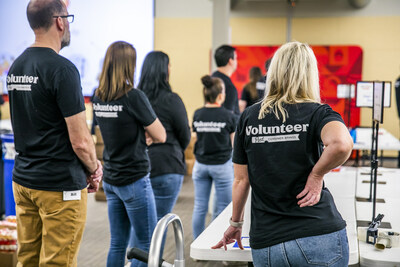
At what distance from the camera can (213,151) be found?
3.56 meters

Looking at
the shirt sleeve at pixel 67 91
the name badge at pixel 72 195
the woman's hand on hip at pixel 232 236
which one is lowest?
the woman's hand on hip at pixel 232 236

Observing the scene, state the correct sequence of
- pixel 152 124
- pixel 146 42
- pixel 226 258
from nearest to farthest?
pixel 226 258 → pixel 152 124 → pixel 146 42

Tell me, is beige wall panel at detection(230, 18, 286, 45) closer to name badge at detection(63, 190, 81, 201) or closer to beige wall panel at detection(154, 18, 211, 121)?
beige wall panel at detection(154, 18, 211, 121)

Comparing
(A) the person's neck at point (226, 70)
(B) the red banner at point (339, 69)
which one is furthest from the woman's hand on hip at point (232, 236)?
(B) the red banner at point (339, 69)

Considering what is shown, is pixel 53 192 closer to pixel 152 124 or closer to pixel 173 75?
pixel 152 124

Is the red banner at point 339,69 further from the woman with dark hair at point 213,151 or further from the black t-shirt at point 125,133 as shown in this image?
the black t-shirt at point 125,133

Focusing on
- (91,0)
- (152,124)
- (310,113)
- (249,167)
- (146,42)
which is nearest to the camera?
(310,113)

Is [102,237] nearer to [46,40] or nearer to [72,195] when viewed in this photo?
[72,195]

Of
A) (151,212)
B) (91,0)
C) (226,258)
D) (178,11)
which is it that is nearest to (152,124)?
(151,212)

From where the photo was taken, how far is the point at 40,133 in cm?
200

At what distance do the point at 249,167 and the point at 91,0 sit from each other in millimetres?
7713

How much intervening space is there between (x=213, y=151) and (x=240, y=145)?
181 centimetres

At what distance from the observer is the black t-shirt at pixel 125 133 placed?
8.45ft

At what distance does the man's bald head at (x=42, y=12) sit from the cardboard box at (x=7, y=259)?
5.84 ft
